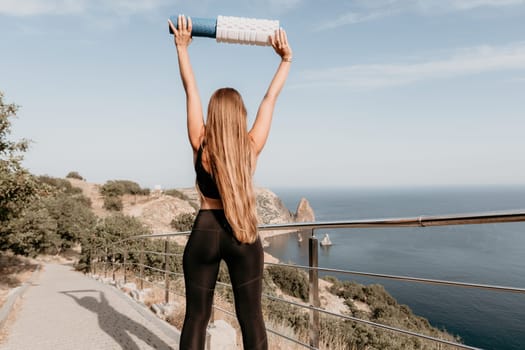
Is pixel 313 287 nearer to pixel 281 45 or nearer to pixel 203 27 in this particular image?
pixel 281 45

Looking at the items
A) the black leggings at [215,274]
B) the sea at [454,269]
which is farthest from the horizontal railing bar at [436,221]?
the sea at [454,269]

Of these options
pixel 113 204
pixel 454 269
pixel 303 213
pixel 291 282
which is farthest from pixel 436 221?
pixel 303 213

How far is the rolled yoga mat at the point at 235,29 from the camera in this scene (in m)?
1.63

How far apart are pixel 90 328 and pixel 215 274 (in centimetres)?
326

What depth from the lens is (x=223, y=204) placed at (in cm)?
159

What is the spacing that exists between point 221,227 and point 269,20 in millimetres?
916

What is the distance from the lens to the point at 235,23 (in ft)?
5.34

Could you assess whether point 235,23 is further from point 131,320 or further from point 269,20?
point 131,320

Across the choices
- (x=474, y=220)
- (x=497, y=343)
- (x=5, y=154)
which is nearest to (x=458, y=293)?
(x=497, y=343)

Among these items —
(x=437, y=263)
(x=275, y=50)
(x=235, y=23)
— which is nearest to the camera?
(x=235, y=23)

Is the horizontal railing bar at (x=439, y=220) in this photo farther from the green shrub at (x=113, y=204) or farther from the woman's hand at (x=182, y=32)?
the green shrub at (x=113, y=204)

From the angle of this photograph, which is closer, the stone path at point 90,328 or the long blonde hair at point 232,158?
the long blonde hair at point 232,158

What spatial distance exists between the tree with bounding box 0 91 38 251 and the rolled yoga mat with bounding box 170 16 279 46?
9.00 meters

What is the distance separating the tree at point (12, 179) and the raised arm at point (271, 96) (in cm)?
911
